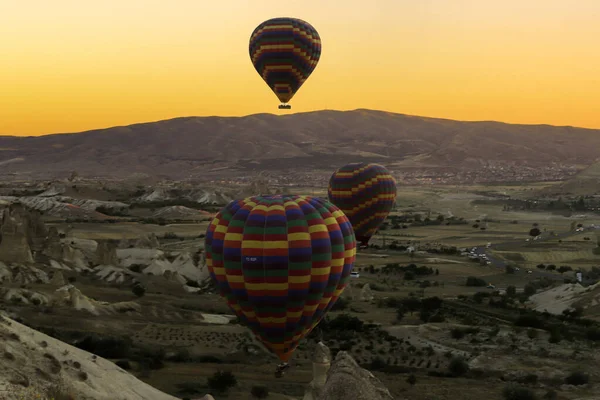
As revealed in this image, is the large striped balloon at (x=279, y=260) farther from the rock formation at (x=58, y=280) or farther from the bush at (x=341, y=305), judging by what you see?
the rock formation at (x=58, y=280)

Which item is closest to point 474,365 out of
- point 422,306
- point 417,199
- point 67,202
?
point 422,306

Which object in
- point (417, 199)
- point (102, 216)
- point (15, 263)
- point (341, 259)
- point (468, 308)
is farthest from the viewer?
point (417, 199)

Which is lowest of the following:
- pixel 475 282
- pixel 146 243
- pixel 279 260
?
pixel 475 282

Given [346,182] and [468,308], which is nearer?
[468,308]

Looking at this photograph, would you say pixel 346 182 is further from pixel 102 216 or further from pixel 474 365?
pixel 102 216

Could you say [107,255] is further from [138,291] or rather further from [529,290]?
[529,290]

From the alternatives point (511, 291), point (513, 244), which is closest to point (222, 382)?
point (511, 291)
